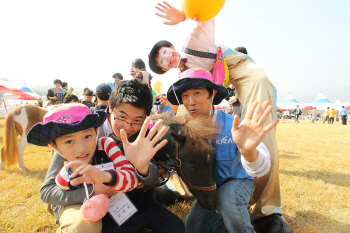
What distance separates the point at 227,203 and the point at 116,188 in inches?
38.1

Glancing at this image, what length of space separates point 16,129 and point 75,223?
4.36 m

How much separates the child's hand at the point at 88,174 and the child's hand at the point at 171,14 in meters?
2.19

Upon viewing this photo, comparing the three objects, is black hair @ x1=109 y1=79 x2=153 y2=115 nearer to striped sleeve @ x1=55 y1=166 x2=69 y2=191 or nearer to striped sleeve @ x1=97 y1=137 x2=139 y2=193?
striped sleeve @ x1=97 y1=137 x2=139 y2=193

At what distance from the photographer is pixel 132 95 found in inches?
76.2

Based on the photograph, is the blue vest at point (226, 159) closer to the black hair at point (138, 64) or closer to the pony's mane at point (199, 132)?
the pony's mane at point (199, 132)

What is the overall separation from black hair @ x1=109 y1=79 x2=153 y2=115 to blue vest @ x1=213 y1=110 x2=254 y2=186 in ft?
2.51

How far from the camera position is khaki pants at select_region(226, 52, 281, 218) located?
2.29m

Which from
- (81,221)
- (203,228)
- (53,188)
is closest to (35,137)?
(53,188)

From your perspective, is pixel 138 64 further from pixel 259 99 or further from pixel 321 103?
pixel 321 103

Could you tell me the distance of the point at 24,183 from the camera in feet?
12.5

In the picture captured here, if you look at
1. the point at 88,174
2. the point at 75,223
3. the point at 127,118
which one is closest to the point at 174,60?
the point at 127,118

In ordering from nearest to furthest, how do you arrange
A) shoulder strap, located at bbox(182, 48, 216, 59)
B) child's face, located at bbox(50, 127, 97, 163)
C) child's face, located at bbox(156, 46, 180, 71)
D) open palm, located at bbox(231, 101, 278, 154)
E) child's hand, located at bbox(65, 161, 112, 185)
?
1. child's hand, located at bbox(65, 161, 112, 185)
2. open palm, located at bbox(231, 101, 278, 154)
3. child's face, located at bbox(50, 127, 97, 163)
4. child's face, located at bbox(156, 46, 180, 71)
5. shoulder strap, located at bbox(182, 48, 216, 59)

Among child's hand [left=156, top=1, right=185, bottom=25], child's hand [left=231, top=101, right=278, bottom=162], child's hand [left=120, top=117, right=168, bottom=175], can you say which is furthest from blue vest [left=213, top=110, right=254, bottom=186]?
child's hand [left=156, top=1, right=185, bottom=25]

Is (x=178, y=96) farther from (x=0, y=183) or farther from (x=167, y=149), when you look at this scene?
(x=0, y=183)
